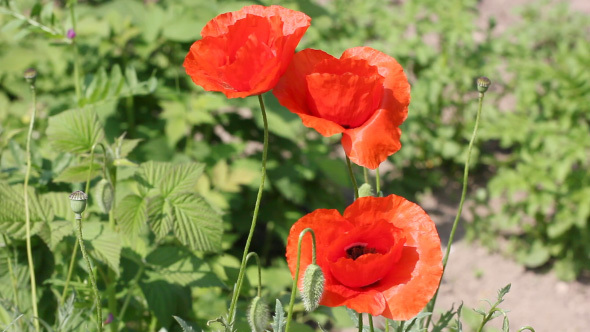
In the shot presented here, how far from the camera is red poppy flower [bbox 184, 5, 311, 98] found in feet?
3.34

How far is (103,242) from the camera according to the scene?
145cm

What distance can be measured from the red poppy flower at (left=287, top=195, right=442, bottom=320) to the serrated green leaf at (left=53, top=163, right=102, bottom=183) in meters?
0.62

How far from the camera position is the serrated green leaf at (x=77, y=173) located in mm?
1464

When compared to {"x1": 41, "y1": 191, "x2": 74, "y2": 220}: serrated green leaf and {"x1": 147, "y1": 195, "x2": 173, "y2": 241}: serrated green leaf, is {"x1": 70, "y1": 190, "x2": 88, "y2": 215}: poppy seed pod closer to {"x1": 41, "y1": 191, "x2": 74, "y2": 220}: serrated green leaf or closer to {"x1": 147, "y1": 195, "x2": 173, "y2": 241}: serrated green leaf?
{"x1": 147, "y1": 195, "x2": 173, "y2": 241}: serrated green leaf

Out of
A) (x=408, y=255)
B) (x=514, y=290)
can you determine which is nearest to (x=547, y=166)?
(x=514, y=290)

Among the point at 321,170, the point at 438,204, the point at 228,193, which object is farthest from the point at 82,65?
the point at 438,204

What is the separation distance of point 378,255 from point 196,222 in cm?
60

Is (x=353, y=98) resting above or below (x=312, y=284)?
above

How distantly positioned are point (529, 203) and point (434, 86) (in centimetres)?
77

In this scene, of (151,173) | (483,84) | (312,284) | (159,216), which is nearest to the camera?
(312,284)

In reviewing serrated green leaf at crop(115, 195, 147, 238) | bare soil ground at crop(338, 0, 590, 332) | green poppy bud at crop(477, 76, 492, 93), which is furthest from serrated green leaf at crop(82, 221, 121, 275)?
bare soil ground at crop(338, 0, 590, 332)

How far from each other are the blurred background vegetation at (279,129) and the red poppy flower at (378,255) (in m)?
0.60

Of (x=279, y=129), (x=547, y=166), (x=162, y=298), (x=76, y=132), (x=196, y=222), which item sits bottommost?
(x=547, y=166)

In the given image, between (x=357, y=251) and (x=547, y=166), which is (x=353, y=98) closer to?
(x=357, y=251)
